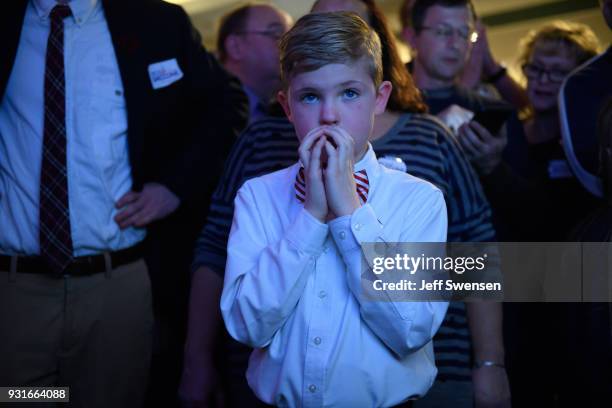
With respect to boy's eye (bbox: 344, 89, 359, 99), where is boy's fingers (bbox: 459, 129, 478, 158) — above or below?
below

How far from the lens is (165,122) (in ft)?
7.90

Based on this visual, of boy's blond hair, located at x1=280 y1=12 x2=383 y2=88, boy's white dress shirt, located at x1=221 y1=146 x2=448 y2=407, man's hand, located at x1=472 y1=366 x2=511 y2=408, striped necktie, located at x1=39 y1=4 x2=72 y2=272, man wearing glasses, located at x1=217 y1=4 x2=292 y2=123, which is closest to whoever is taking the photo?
boy's white dress shirt, located at x1=221 y1=146 x2=448 y2=407

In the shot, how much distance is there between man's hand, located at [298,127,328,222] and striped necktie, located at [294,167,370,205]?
0.33 ft

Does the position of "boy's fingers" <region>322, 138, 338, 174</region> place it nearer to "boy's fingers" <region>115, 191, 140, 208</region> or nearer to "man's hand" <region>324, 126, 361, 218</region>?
"man's hand" <region>324, 126, 361, 218</region>

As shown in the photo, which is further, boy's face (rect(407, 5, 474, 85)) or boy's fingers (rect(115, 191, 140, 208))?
boy's face (rect(407, 5, 474, 85))

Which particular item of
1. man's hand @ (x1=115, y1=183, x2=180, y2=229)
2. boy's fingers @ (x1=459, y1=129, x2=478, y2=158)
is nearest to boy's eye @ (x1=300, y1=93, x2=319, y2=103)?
man's hand @ (x1=115, y1=183, x2=180, y2=229)

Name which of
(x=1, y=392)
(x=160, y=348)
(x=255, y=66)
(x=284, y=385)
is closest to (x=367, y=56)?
(x=284, y=385)

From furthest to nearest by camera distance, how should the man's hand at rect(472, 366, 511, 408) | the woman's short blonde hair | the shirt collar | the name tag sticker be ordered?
the woman's short blonde hair < the name tag sticker < the shirt collar < the man's hand at rect(472, 366, 511, 408)

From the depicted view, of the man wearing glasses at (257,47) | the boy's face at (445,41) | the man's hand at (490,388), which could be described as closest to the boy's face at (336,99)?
the man's hand at (490,388)

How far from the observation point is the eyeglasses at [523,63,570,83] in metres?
3.36

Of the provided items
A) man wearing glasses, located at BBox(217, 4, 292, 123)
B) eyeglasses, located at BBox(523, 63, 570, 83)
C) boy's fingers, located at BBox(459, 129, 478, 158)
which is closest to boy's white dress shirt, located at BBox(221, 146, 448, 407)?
boy's fingers, located at BBox(459, 129, 478, 158)

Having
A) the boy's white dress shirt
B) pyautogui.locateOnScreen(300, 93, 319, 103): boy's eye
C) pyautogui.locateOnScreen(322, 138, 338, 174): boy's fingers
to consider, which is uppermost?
pyautogui.locateOnScreen(300, 93, 319, 103): boy's eye

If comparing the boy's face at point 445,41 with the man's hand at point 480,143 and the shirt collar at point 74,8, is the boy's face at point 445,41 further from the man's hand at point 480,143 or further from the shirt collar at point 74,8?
the shirt collar at point 74,8

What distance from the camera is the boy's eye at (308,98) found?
59.7 inches
